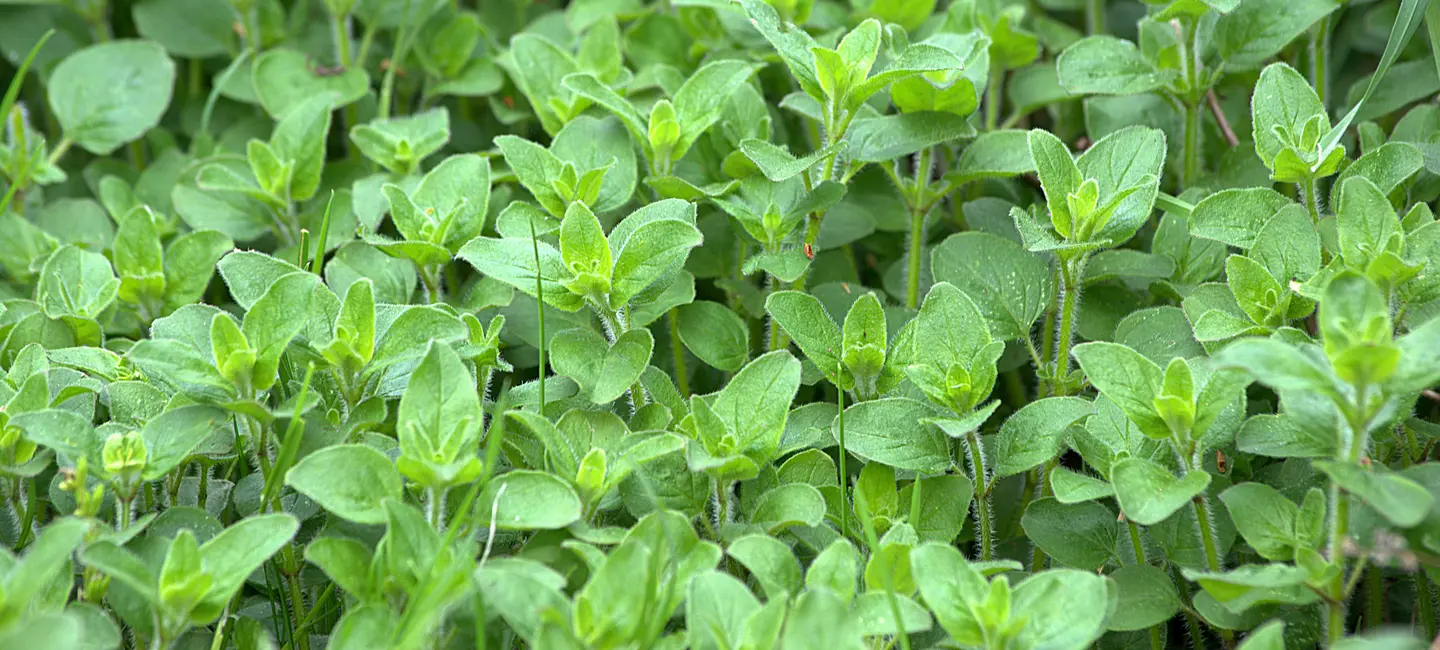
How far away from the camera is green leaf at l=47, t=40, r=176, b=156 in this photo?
2.87 metres

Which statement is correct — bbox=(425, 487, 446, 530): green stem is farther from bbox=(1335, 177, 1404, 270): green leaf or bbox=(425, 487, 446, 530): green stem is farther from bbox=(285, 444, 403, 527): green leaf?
bbox=(1335, 177, 1404, 270): green leaf

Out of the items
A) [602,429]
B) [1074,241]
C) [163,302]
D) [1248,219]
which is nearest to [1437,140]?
[1248,219]

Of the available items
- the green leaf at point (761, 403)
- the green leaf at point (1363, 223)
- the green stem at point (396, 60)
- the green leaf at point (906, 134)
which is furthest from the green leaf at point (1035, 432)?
the green stem at point (396, 60)

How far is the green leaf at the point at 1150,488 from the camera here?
1589mm

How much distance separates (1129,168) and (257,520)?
4.85ft

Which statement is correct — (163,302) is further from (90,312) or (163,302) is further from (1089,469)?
(1089,469)

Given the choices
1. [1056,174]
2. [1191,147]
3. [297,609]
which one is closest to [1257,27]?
[1191,147]

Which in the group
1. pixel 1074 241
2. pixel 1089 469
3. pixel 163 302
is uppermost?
pixel 1074 241

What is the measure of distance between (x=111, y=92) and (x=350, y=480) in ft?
5.75

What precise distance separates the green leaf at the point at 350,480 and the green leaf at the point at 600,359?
0.35 m

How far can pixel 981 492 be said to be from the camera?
1938 mm

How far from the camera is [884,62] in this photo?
2543 millimetres

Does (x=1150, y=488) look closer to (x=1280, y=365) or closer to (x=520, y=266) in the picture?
(x=1280, y=365)

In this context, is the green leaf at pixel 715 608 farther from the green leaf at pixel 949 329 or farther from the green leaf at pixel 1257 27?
the green leaf at pixel 1257 27
